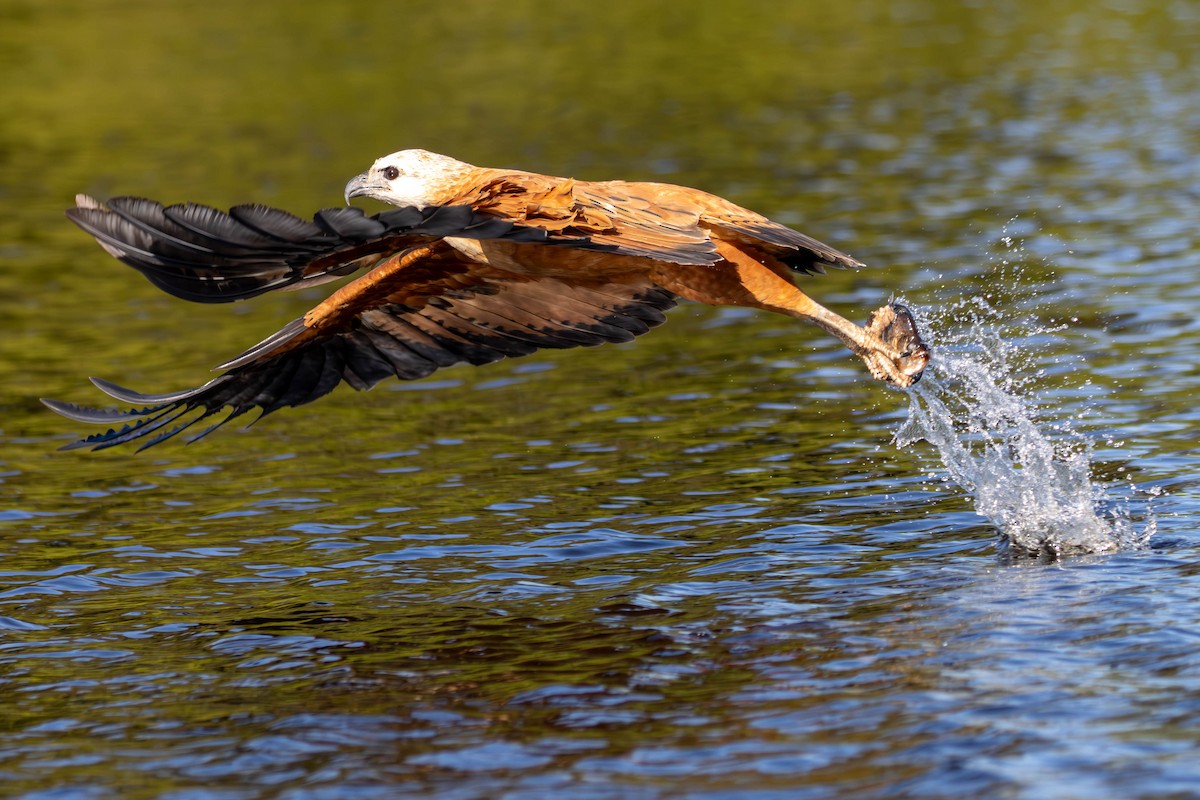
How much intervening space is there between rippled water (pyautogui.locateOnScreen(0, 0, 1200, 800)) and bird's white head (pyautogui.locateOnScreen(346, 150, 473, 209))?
1.83m

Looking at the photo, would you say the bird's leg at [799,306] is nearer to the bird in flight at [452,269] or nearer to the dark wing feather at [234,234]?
the bird in flight at [452,269]

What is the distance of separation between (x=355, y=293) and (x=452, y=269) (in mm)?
478

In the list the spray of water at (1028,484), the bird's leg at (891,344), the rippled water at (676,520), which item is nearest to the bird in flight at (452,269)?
the bird's leg at (891,344)

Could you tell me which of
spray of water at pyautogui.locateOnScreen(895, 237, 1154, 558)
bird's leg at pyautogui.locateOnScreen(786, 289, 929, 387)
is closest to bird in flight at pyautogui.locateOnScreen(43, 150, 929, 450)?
bird's leg at pyautogui.locateOnScreen(786, 289, 929, 387)

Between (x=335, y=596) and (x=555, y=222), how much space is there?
7.33 feet

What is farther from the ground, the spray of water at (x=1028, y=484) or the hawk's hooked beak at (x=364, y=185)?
the hawk's hooked beak at (x=364, y=185)

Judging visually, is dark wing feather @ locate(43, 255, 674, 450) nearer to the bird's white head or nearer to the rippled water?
the bird's white head

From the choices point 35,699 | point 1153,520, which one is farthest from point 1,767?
point 1153,520

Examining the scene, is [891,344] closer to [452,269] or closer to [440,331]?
[452,269]

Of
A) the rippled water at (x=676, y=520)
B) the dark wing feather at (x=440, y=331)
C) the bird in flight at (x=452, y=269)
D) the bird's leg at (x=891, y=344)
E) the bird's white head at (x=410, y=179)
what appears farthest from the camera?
the dark wing feather at (x=440, y=331)

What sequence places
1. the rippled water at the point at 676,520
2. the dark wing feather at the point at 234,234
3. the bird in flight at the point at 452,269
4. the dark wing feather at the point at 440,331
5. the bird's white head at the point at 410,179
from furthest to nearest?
the dark wing feather at the point at 440,331, the bird's white head at the point at 410,179, the bird in flight at the point at 452,269, the dark wing feather at the point at 234,234, the rippled water at the point at 676,520

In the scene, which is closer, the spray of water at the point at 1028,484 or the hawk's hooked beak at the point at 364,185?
the spray of water at the point at 1028,484

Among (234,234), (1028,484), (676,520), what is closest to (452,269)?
(234,234)

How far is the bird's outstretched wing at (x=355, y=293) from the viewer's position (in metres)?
6.30
